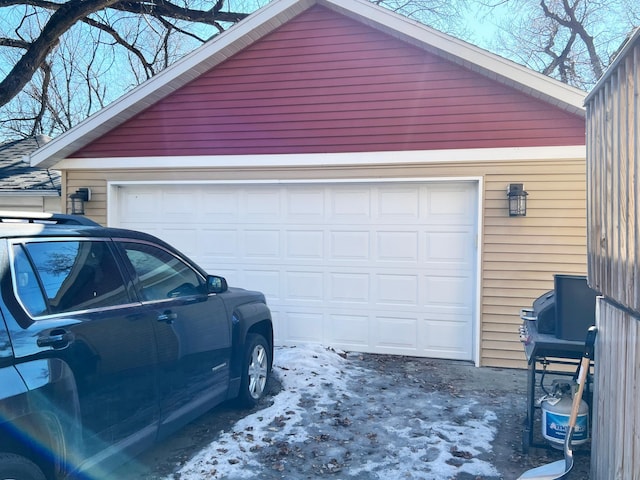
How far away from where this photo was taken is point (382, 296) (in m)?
7.25

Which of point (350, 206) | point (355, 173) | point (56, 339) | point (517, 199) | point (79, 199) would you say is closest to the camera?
point (56, 339)

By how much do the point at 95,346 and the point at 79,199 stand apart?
5.51 metres

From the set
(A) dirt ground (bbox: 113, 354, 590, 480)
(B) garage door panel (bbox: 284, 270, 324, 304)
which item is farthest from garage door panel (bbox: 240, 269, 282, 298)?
(A) dirt ground (bbox: 113, 354, 590, 480)

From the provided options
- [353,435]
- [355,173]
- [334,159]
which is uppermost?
[334,159]

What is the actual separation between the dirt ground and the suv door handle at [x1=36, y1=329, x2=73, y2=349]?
1442 millimetres

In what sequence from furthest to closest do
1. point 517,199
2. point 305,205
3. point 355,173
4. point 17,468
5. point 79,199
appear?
point 79,199 → point 305,205 → point 355,173 → point 517,199 → point 17,468

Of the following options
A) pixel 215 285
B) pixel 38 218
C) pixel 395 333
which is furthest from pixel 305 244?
pixel 38 218

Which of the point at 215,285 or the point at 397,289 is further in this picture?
the point at 397,289

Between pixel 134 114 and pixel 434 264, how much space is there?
4.87 metres

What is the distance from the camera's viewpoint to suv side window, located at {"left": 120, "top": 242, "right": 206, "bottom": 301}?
3783mm

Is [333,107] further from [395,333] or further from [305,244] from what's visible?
[395,333]

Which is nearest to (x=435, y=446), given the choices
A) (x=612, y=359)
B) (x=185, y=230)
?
(x=612, y=359)

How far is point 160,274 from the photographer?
4.05 meters

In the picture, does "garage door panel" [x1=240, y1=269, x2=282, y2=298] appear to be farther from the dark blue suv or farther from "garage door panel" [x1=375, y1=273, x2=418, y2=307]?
the dark blue suv
